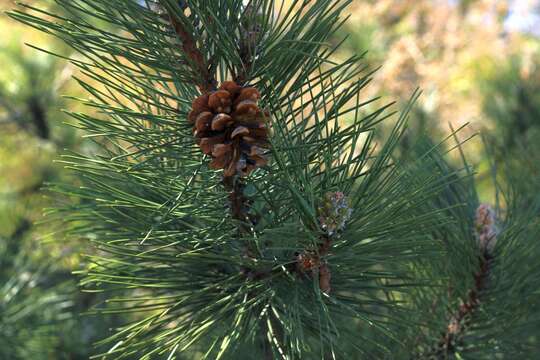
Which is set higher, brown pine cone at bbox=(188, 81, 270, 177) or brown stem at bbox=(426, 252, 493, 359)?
brown pine cone at bbox=(188, 81, 270, 177)

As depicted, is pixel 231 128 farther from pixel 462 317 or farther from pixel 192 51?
pixel 462 317

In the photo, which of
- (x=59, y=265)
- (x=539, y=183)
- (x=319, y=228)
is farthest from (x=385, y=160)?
(x=59, y=265)

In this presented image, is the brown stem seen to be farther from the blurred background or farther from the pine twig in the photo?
the pine twig

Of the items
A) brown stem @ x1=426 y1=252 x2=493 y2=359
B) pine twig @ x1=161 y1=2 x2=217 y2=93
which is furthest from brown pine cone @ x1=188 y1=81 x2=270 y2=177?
brown stem @ x1=426 y1=252 x2=493 y2=359

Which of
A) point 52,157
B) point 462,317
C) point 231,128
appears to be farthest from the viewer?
point 52,157

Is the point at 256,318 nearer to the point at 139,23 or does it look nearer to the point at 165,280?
the point at 165,280

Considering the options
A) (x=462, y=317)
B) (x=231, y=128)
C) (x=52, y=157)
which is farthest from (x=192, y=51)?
(x=52, y=157)
